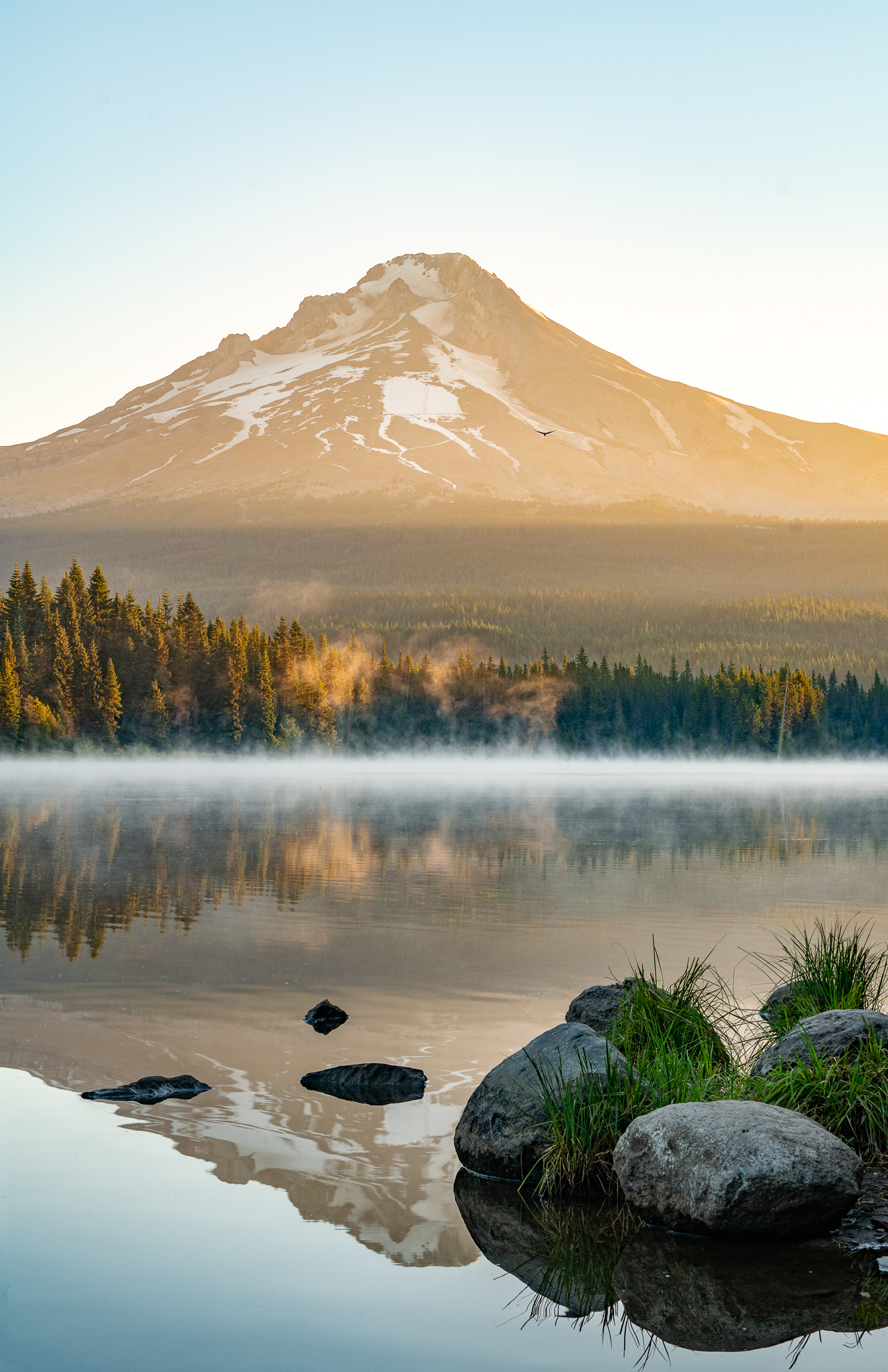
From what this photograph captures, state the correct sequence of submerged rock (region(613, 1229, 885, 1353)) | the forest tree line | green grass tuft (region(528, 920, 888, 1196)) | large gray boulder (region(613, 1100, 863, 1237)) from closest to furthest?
submerged rock (region(613, 1229, 885, 1353)) → large gray boulder (region(613, 1100, 863, 1237)) → green grass tuft (region(528, 920, 888, 1196)) → the forest tree line

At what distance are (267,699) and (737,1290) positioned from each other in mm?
146047

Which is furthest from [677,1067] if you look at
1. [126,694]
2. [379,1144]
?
[126,694]

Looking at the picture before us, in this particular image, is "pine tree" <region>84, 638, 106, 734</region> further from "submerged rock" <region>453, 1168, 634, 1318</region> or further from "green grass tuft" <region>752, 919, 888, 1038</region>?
"submerged rock" <region>453, 1168, 634, 1318</region>

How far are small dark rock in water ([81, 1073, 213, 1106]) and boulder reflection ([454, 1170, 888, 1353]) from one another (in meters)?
3.89

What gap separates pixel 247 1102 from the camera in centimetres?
1314

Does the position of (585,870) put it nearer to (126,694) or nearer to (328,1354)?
(328,1354)

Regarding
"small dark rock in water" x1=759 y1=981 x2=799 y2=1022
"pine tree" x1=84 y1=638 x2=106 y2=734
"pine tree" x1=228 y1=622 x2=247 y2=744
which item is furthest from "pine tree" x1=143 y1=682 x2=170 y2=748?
"small dark rock in water" x1=759 y1=981 x2=799 y2=1022

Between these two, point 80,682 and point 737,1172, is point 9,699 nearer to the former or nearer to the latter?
point 80,682

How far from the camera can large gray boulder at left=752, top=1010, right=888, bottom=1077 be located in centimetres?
1210

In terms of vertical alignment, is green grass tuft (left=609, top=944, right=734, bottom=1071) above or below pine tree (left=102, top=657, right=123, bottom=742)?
above

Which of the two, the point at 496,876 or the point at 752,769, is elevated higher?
the point at 496,876

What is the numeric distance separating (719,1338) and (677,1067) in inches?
139

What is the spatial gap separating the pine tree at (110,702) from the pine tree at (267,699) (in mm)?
19241

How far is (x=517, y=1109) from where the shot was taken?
38.3ft
